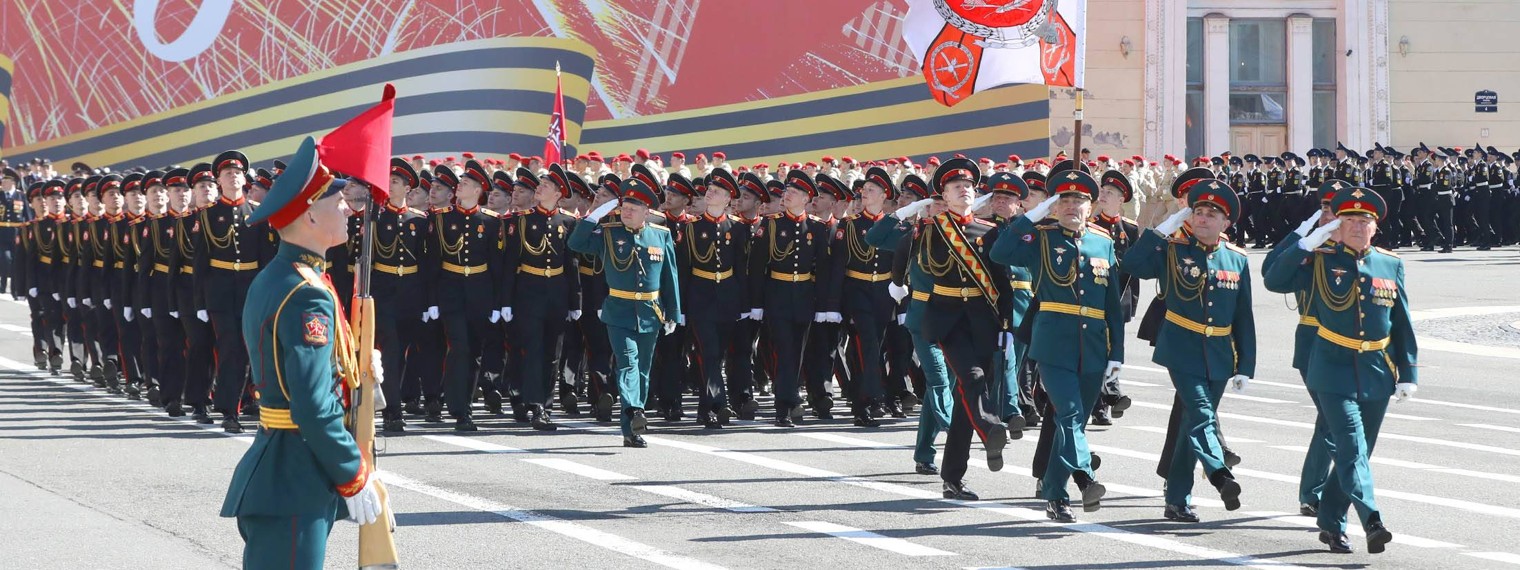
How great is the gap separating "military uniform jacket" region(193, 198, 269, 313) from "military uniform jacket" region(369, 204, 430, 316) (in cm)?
87

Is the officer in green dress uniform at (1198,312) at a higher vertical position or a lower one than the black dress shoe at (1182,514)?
higher

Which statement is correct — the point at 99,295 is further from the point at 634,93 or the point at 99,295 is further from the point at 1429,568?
the point at 634,93

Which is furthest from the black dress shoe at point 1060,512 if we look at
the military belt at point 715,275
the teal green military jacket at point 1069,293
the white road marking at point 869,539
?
the military belt at point 715,275

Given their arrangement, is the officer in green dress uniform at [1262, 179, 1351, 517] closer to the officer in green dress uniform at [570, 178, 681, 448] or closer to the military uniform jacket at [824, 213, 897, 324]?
the officer in green dress uniform at [570, 178, 681, 448]

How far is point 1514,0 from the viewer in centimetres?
4828

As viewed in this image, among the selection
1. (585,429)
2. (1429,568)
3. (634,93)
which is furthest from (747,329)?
(634,93)

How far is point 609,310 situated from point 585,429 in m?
1.52

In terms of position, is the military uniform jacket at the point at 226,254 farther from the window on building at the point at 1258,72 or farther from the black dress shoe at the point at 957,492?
the window on building at the point at 1258,72

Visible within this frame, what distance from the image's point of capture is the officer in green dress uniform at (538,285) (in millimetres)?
14586

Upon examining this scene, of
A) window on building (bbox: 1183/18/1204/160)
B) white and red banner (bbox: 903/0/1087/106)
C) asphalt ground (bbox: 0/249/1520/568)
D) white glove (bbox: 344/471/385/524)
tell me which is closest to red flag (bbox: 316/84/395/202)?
white glove (bbox: 344/471/385/524)

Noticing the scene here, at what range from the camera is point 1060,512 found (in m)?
10.0

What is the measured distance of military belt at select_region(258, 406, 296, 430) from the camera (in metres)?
5.73

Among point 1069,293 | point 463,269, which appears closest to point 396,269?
point 463,269

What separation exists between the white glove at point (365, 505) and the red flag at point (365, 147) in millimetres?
939
